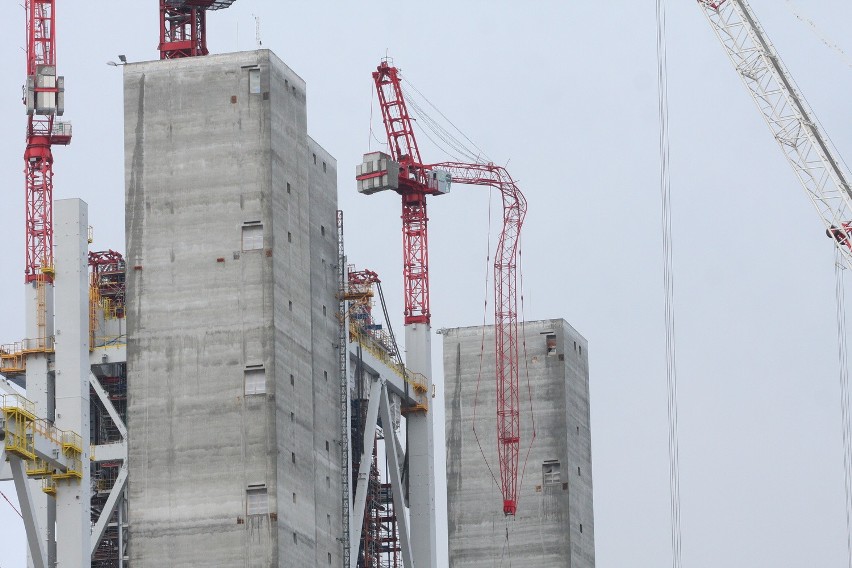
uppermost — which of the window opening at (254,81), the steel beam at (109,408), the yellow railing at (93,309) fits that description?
the window opening at (254,81)

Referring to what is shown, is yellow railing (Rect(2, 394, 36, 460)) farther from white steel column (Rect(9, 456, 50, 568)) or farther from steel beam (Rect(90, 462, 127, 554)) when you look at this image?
steel beam (Rect(90, 462, 127, 554))

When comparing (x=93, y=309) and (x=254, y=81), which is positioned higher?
(x=254, y=81)

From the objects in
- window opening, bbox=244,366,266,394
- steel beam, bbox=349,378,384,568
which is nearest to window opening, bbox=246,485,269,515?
window opening, bbox=244,366,266,394

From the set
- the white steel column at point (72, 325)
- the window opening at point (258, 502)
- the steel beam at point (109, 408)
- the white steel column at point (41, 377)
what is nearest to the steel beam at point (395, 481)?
the steel beam at point (109, 408)

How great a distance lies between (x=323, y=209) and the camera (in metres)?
178

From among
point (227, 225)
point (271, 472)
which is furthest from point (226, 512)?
point (227, 225)

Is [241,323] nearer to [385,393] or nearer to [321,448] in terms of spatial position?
[321,448]

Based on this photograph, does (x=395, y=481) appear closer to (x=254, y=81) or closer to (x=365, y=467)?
(x=365, y=467)

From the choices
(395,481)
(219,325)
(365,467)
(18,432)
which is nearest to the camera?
(18,432)

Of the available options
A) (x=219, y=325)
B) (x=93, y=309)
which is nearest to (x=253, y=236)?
(x=219, y=325)

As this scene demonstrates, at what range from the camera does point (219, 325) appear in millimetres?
164875

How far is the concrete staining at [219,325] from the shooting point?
162 m

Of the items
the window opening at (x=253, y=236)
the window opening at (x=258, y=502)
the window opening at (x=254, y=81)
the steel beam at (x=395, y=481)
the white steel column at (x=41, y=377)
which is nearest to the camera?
the window opening at (x=258, y=502)

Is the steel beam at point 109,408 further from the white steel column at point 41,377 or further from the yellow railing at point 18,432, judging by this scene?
the yellow railing at point 18,432
